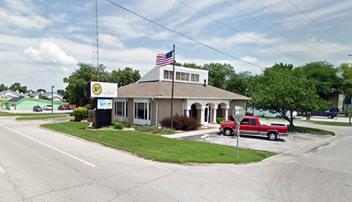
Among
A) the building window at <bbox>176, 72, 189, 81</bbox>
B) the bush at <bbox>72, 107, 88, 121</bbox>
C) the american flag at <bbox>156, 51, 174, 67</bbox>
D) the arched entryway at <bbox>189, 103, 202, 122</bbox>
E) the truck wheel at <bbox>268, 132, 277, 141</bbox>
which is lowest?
the truck wheel at <bbox>268, 132, 277, 141</bbox>

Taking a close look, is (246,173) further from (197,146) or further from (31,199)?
(31,199)

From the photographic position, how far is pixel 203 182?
8.24 meters

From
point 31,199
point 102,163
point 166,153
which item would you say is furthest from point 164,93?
point 31,199

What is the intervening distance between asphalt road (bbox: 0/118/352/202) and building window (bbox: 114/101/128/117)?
1550 cm

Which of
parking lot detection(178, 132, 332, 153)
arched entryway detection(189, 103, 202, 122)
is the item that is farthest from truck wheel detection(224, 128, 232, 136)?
arched entryway detection(189, 103, 202, 122)

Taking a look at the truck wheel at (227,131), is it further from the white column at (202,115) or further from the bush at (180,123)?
the white column at (202,115)

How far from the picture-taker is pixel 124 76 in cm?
5509

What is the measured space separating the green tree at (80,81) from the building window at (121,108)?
2396cm

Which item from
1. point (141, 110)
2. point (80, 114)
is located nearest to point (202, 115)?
point (141, 110)

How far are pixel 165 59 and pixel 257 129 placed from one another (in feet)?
34.9

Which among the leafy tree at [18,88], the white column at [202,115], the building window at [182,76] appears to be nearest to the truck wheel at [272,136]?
the white column at [202,115]

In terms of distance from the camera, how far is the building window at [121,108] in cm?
2845

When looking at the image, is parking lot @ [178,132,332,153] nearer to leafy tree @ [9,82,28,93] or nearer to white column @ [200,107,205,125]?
white column @ [200,107,205,125]

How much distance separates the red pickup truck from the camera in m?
19.8
